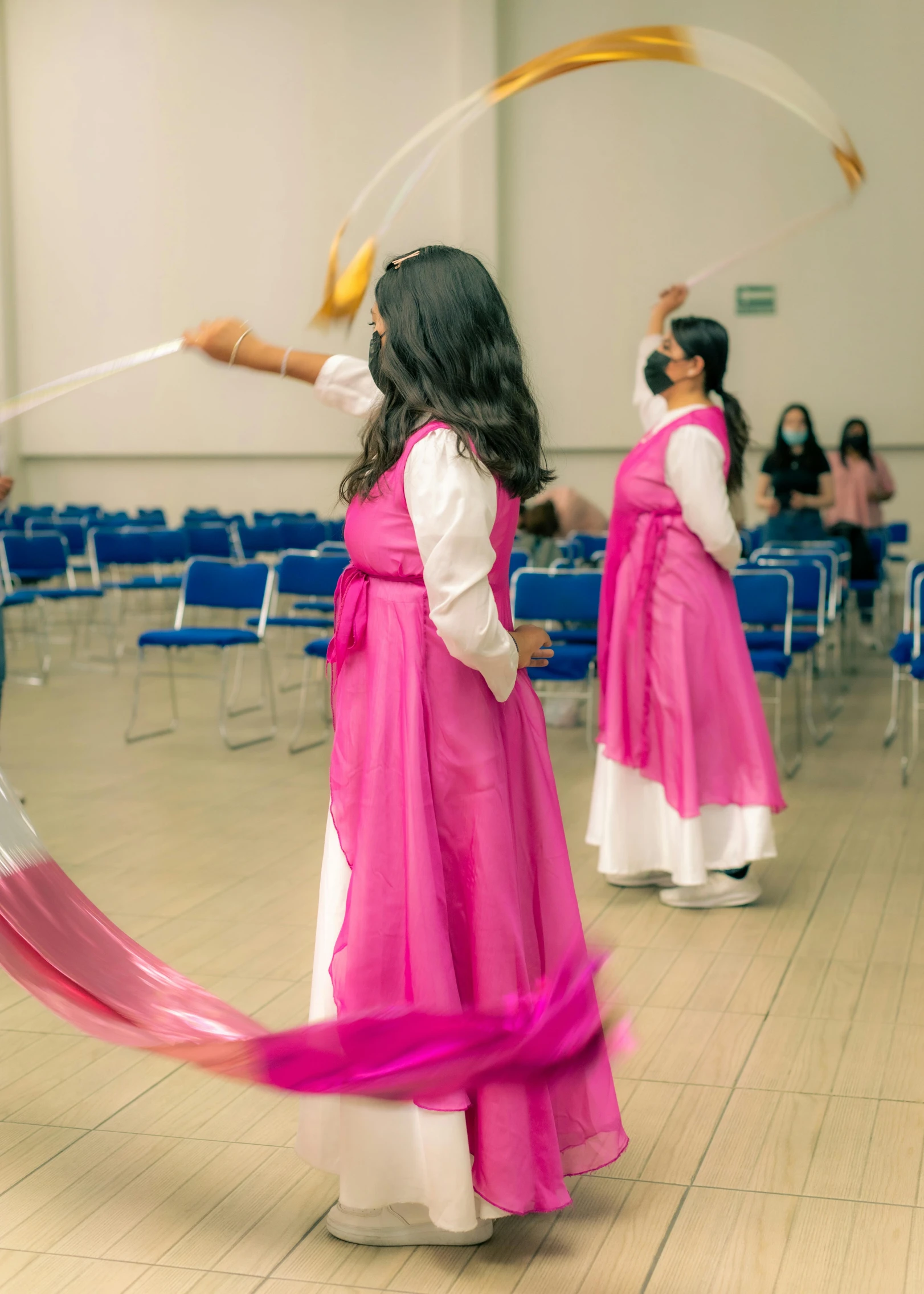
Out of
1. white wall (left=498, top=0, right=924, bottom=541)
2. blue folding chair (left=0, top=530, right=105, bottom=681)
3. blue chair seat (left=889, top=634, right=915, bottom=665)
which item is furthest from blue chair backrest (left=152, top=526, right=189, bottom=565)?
blue chair seat (left=889, top=634, right=915, bottom=665)

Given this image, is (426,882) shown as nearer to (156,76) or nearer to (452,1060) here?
(452,1060)

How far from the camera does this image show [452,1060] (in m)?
1.67

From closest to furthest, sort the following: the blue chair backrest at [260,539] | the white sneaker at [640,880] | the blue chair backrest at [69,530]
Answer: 1. the white sneaker at [640,880]
2. the blue chair backrest at [260,539]
3. the blue chair backrest at [69,530]

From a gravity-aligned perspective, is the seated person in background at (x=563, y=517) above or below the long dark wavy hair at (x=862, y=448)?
below

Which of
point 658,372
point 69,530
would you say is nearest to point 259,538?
point 69,530

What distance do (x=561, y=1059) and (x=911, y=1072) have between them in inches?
52.3

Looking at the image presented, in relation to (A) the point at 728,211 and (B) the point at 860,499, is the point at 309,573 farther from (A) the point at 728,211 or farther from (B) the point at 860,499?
(A) the point at 728,211

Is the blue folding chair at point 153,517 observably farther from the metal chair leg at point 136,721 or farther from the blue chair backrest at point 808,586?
the blue chair backrest at point 808,586

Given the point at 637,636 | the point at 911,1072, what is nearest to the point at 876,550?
the point at 637,636

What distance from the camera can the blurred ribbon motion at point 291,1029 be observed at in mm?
1673

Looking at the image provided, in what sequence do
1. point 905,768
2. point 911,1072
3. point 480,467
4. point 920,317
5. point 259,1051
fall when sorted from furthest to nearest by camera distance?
1. point 920,317
2. point 905,768
3. point 911,1072
4. point 480,467
5. point 259,1051

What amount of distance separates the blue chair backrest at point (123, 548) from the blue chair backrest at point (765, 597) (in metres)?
4.39

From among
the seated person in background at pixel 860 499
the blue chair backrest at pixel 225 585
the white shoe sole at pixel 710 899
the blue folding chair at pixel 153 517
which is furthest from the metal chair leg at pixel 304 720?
the blue folding chair at pixel 153 517

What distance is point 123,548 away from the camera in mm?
8820
